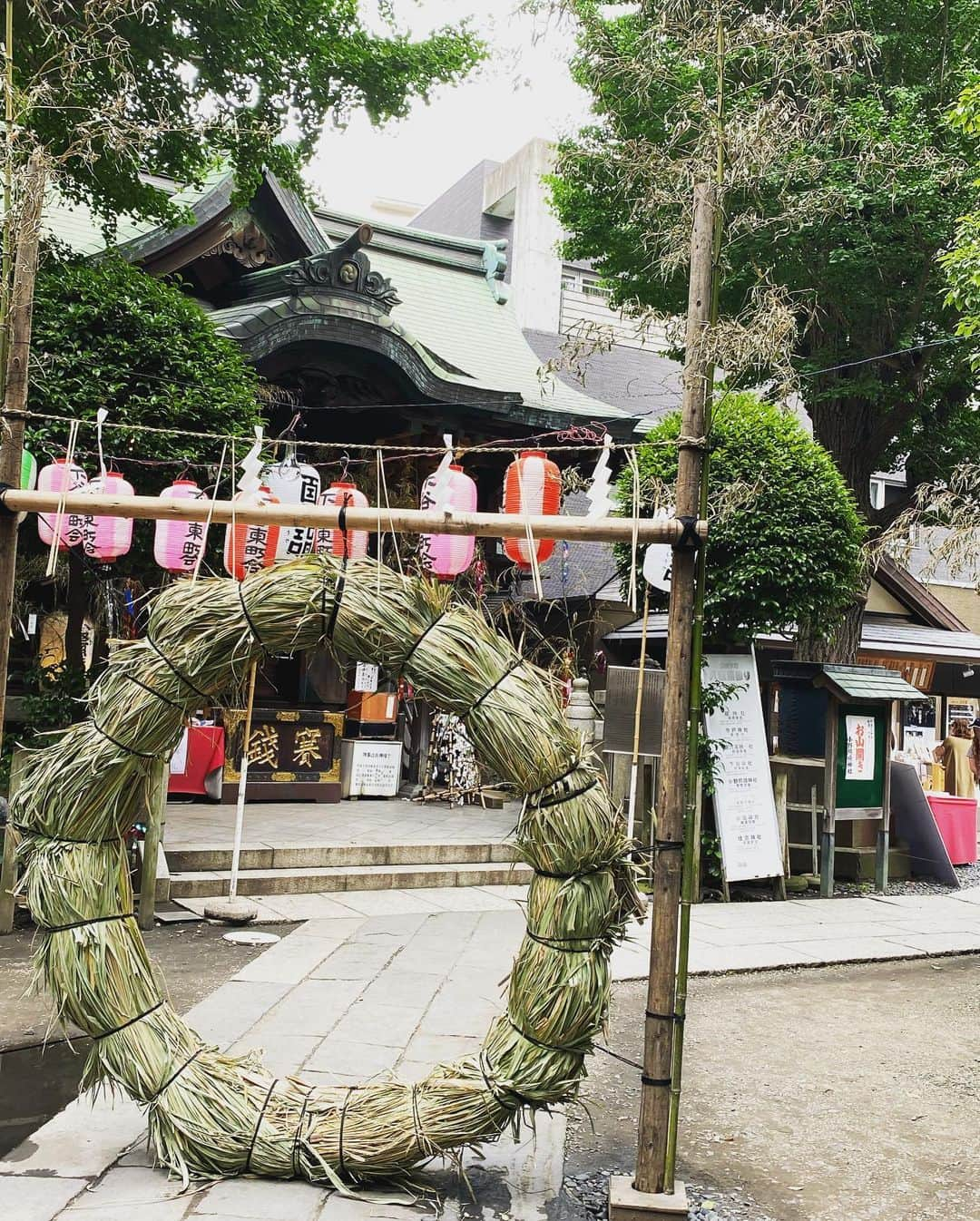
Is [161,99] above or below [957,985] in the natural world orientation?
above

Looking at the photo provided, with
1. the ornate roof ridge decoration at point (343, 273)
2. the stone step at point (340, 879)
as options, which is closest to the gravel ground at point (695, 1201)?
the stone step at point (340, 879)

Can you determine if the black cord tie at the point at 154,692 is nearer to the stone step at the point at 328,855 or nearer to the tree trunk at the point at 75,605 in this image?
the tree trunk at the point at 75,605

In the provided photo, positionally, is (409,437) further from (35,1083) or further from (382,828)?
(35,1083)

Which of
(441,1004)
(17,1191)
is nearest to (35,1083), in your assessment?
(17,1191)

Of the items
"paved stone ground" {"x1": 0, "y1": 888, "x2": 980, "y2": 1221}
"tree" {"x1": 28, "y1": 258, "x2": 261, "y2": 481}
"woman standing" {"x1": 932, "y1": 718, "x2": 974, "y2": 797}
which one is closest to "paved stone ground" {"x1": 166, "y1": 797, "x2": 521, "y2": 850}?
"paved stone ground" {"x1": 0, "y1": 888, "x2": 980, "y2": 1221}

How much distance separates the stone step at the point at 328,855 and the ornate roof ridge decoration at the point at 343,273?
18.5 ft

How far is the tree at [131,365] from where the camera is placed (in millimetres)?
7449

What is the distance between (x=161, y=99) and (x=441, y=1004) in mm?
7415

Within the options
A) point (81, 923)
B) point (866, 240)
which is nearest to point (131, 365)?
point (81, 923)

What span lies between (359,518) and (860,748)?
25.1 feet

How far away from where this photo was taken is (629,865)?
11.9 feet

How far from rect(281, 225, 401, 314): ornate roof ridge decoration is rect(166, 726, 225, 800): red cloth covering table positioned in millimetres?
4734

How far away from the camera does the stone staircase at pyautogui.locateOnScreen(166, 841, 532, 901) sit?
830cm

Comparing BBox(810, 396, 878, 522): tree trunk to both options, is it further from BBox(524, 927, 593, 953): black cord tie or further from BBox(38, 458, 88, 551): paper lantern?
BBox(524, 927, 593, 953): black cord tie
